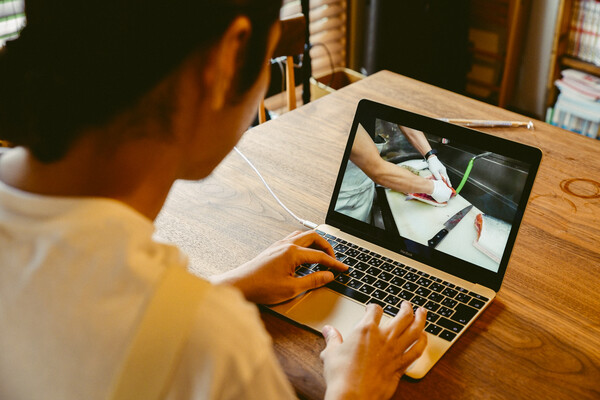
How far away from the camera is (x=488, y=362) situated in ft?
2.71

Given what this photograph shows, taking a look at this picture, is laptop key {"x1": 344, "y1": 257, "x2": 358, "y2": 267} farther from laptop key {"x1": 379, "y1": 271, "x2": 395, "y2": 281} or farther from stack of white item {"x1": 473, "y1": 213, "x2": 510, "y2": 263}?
stack of white item {"x1": 473, "y1": 213, "x2": 510, "y2": 263}

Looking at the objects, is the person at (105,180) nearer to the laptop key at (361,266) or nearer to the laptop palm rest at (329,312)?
the laptop palm rest at (329,312)

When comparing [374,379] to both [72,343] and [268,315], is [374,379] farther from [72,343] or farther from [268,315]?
[72,343]

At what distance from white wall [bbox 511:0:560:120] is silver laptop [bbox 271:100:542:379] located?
2.40m

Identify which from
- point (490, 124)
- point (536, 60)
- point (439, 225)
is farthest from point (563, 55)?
point (439, 225)

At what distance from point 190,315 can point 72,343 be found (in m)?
0.10

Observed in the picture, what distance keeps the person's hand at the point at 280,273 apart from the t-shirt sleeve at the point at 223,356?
384mm

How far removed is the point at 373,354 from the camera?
2.57 feet

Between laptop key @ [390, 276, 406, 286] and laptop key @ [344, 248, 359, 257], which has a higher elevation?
laptop key @ [344, 248, 359, 257]

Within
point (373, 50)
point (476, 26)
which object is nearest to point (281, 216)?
point (373, 50)

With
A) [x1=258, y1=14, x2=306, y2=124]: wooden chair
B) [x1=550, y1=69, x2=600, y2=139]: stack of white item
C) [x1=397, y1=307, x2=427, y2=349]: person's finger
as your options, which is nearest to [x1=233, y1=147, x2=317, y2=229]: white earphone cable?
[x1=397, y1=307, x2=427, y2=349]: person's finger

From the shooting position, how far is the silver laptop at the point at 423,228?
36.0 inches

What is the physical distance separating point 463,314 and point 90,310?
23.9 inches

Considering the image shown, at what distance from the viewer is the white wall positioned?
3047mm
